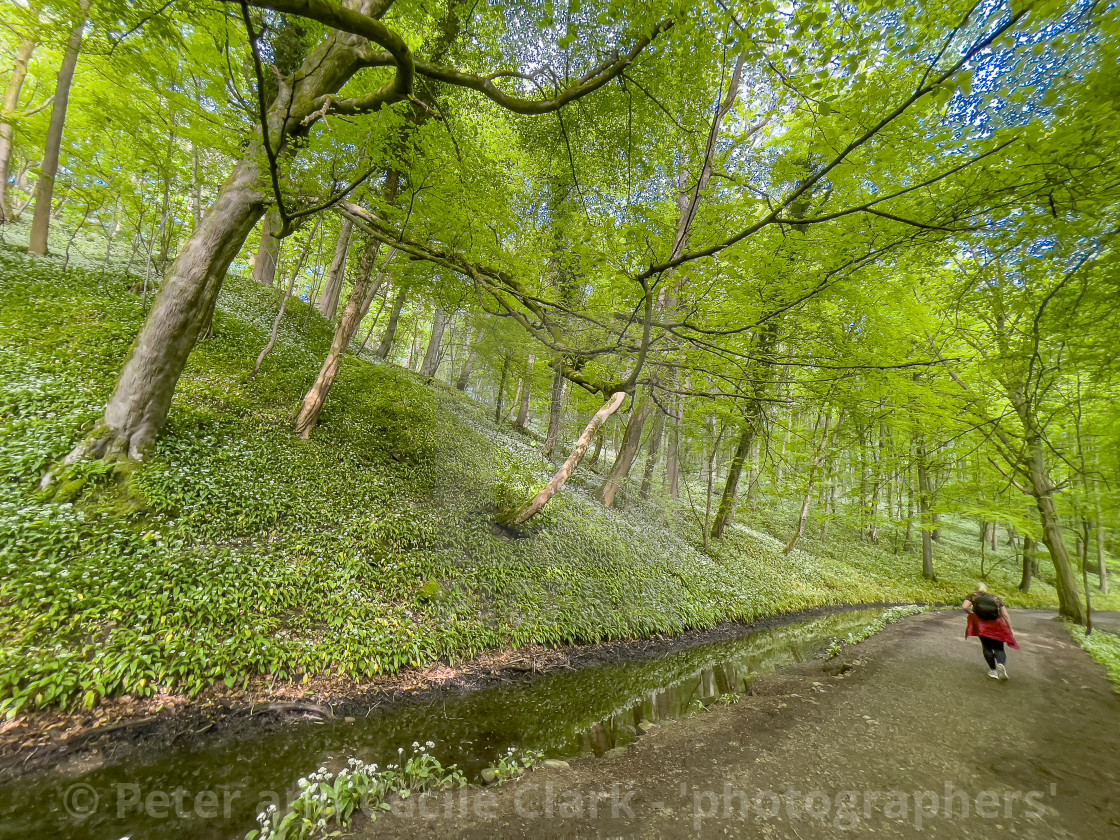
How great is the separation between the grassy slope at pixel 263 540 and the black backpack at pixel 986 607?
4.67 metres

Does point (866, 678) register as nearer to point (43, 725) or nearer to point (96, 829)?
point (96, 829)

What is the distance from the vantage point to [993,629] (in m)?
6.34

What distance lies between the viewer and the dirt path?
2947mm

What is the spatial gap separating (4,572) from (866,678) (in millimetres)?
11023

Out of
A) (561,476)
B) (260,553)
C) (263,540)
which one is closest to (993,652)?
(561,476)

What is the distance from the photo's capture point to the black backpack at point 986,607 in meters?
6.28

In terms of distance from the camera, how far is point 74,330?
6.77 m

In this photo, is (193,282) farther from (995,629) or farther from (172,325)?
(995,629)

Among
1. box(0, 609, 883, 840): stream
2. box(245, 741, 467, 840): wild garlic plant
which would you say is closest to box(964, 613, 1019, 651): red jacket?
box(0, 609, 883, 840): stream

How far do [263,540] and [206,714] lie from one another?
2.18m

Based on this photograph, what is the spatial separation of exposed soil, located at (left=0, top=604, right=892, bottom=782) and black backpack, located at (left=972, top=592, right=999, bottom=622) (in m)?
7.33

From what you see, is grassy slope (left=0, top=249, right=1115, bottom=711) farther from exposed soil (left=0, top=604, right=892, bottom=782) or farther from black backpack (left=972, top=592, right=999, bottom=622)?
black backpack (left=972, top=592, right=999, bottom=622)

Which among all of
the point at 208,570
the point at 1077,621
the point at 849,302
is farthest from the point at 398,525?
the point at 1077,621

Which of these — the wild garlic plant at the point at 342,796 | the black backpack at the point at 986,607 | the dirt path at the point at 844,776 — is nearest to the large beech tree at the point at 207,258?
the wild garlic plant at the point at 342,796
